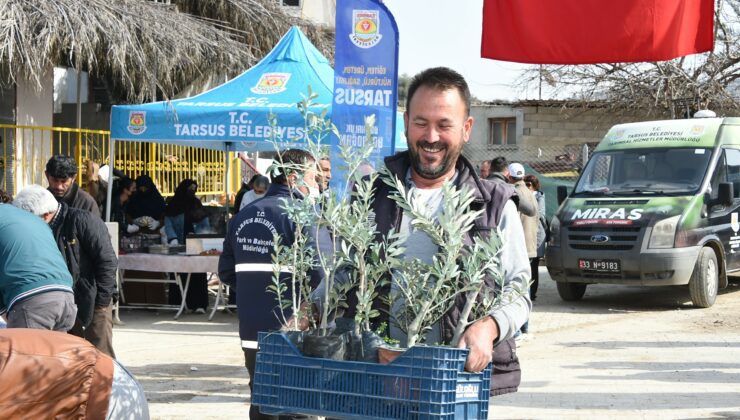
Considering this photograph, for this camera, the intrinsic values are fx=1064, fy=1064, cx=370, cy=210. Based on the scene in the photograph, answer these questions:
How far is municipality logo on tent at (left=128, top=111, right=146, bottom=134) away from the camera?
13273 mm

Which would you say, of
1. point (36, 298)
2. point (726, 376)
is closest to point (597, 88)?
point (726, 376)

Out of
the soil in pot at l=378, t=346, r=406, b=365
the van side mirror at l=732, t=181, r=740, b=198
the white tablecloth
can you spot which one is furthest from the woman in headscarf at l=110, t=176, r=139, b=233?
the soil in pot at l=378, t=346, r=406, b=365

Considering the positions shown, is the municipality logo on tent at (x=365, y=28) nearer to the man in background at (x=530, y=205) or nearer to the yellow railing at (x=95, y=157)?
the man in background at (x=530, y=205)

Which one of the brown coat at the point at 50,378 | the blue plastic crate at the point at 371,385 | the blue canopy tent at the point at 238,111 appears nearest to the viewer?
the blue plastic crate at the point at 371,385

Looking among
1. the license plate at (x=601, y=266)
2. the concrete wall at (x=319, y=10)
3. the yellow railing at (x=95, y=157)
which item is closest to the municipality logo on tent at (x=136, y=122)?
the yellow railing at (x=95, y=157)

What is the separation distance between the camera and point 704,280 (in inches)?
580

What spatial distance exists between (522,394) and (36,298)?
4386 millimetres

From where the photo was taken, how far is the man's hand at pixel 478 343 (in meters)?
3.08

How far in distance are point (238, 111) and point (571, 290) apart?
606 cm

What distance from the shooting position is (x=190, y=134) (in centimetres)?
1312

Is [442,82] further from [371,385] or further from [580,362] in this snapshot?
[580,362]

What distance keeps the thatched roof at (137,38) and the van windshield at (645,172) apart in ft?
20.3

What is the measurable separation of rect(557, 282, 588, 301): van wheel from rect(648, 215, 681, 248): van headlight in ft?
6.08

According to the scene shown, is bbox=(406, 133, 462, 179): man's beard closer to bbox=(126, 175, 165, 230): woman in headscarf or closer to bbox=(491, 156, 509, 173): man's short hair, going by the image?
bbox=(491, 156, 509, 173): man's short hair
